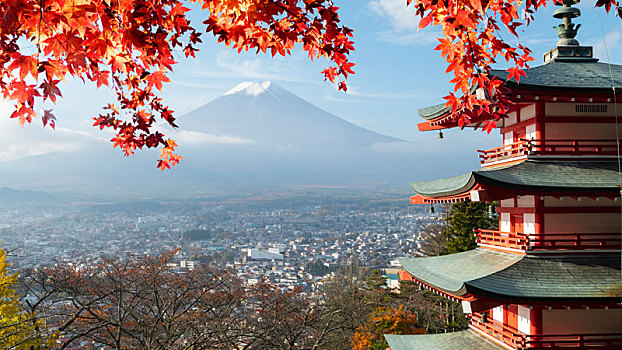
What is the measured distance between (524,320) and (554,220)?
1573 mm

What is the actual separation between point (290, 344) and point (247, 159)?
14701 centimetres

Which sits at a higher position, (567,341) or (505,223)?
(505,223)

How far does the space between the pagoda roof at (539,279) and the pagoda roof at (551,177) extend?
111 cm

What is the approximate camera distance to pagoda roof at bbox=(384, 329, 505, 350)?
8641 millimetres

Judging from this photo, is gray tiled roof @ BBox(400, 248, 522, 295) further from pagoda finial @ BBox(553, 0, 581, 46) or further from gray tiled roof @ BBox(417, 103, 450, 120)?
pagoda finial @ BBox(553, 0, 581, 46)

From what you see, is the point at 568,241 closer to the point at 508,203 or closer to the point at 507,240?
the point at 507,240

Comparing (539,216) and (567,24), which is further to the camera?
(567,24)

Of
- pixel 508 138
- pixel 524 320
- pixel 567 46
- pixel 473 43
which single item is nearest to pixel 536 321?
pixel 524 320

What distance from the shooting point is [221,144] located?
160 meters

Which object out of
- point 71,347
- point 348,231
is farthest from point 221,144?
point 71,347

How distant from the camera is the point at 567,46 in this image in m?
9.20

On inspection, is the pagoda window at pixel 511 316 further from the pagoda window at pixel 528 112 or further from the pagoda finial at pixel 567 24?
the pagoda finial at pixel 567 24

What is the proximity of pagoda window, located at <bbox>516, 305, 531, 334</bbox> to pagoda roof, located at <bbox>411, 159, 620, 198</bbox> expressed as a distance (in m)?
1.89

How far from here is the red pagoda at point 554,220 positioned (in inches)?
283
